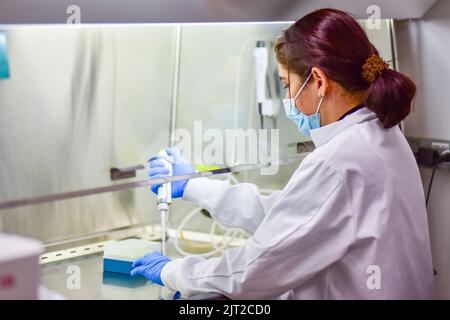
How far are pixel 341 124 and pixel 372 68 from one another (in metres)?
0.15

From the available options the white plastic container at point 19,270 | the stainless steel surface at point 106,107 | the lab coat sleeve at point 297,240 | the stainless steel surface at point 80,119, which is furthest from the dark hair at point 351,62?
the white plastic container at point 19,270

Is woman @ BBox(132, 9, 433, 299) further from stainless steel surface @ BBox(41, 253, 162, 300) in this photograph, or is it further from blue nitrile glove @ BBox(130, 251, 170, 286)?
stainless steel surface @ BBox(41, 253, 162, 300)

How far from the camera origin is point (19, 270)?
900 millimetres

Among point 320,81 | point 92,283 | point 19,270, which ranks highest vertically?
point 320,81

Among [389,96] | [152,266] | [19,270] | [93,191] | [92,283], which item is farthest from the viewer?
[92,283]

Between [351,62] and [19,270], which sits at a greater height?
[351,62]

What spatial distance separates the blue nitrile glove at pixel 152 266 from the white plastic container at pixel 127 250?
8.3 inches

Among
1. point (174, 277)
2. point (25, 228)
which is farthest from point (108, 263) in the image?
point (174, 277)

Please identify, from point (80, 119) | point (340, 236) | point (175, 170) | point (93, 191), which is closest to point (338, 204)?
point (340, 236)

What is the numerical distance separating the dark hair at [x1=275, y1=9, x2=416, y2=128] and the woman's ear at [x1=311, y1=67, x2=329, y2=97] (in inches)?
0.5

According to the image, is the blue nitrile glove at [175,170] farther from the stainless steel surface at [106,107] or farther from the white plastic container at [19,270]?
the white plastic container at [19,270]

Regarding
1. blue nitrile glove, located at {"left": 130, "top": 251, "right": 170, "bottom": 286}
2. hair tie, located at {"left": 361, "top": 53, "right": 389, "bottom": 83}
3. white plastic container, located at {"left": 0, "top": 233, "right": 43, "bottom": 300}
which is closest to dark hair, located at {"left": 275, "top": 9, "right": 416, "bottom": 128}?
hair tie, located at {"left": 361, "top": 53, "right": 389, "bottom": 83}

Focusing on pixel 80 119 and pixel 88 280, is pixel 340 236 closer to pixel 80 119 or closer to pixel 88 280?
pixel 88 280

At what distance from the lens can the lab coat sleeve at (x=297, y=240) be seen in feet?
4.26
